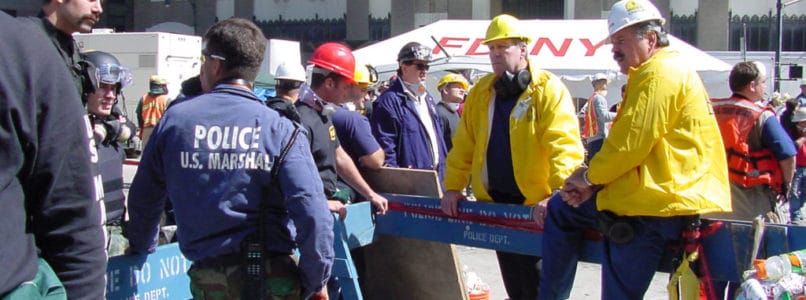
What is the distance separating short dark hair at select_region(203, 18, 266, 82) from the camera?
10.00 ft

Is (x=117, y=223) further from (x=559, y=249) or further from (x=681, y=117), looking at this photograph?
(x=681, y=117)

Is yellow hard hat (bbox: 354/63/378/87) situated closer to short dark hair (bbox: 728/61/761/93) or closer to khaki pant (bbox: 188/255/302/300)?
short dark hair (bbox: 728/61/761/93)

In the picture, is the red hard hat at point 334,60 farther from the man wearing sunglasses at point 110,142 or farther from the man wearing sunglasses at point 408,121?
the man wearing sunglasses at point 408,121

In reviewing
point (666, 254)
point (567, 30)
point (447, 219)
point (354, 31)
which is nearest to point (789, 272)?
point (666, 254)

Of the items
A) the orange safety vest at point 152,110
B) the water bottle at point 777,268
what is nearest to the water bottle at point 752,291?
the water bottle at point 777,268

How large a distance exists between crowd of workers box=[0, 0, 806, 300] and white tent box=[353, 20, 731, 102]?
441 inches

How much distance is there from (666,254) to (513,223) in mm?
946

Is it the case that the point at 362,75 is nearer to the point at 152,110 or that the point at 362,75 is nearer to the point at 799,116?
the point at 799,116

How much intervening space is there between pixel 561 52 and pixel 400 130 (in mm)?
11725

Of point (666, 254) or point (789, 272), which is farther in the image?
point (666, 254)

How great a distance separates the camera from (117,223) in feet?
13.7

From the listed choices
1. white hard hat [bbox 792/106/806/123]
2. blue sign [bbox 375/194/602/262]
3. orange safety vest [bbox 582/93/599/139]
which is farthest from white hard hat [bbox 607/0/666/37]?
orange safety vest [bbox 582/93/599/139]

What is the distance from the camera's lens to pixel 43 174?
193cm

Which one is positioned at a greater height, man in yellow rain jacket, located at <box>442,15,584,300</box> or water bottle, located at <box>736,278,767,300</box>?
man in yellow rain jacket, located at <box>442,15,584,300</box>
